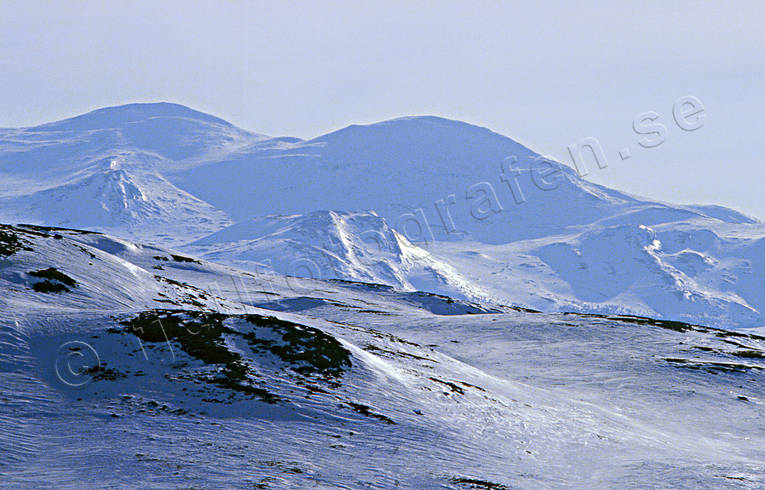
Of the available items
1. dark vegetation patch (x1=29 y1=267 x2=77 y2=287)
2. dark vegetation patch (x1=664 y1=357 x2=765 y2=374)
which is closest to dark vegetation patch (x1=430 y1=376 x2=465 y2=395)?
dark vegetation patch (x1=29 y1=267 x2=77 y2=287)

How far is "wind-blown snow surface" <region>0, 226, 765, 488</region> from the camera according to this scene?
96.2ft

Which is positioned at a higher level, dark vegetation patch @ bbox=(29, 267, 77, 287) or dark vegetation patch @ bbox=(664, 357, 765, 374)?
dark vegetation patch @ bbox=(29, 267, 77, 287)

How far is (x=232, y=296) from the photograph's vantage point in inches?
3654

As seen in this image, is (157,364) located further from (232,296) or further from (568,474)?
(232,296)

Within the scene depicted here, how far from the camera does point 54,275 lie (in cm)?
5078

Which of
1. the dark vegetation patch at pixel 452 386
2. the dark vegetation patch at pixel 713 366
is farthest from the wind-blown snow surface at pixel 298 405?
the dark vegetation patch at pixel 713 366

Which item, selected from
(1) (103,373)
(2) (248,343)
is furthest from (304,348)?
(1) (103,373)

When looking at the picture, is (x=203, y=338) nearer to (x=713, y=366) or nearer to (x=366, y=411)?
(x=366, y=411)

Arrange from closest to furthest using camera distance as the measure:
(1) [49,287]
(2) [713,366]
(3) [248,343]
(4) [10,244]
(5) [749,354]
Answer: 1. (3) [248,343]
2. (1) [49,287]
3. (4) [10,244]
4. (2) [713,366]
5. (5) [749,354]

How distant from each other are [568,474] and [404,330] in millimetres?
47210

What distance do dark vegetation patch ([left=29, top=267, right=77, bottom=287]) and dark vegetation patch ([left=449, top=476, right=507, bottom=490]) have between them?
1285 inches

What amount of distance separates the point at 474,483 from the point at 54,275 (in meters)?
34.3

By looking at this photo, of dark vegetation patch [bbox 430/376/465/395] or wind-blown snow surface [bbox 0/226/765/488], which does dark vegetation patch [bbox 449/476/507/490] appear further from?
dark vegetation patch [bbox 430/376/465/395]

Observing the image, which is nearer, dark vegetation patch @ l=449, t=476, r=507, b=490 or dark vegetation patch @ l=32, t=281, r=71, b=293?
dark vegetation patch @ l=449, t=476, r=507, b=490
